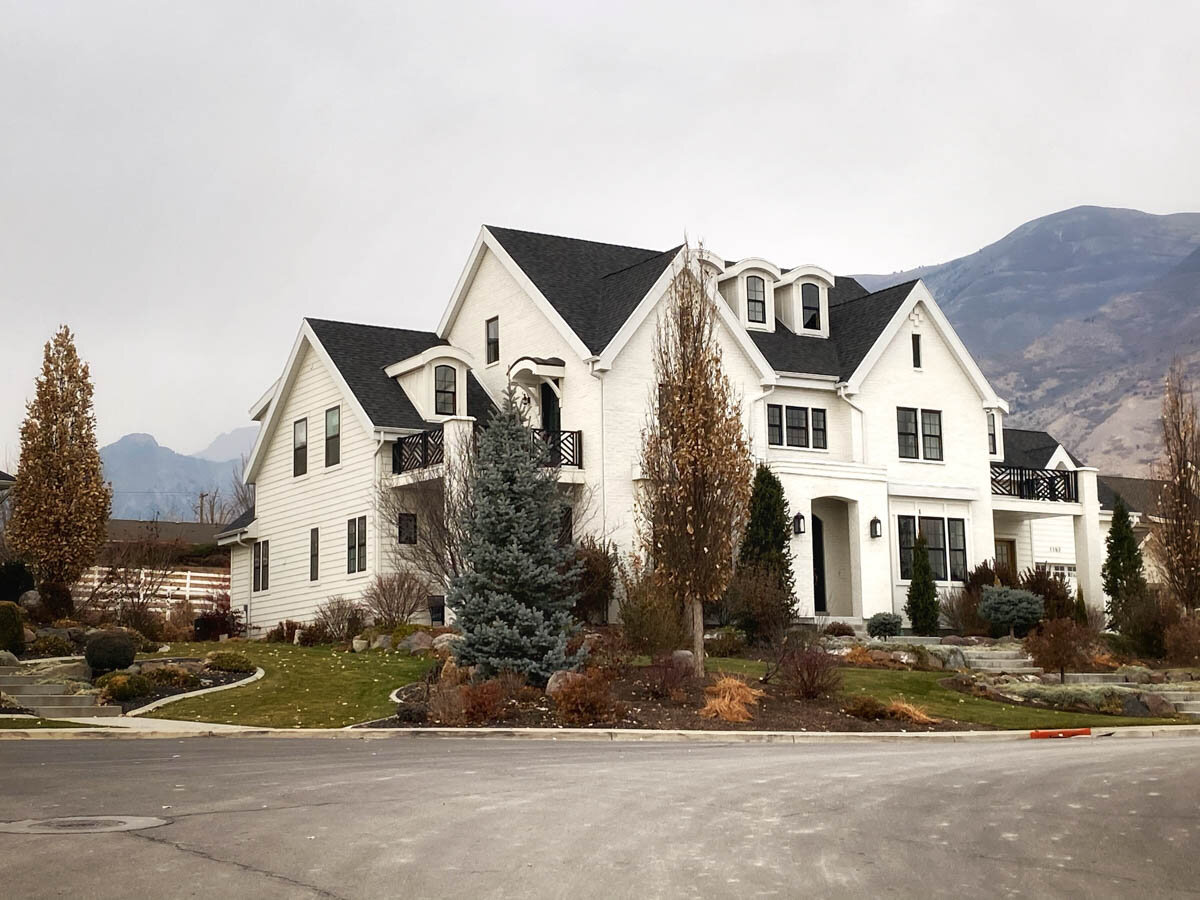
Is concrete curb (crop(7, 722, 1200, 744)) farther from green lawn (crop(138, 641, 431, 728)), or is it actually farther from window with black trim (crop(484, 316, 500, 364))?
window with black trim (crop(484, 316, 500, 364))

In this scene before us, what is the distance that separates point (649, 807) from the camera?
10.9 m

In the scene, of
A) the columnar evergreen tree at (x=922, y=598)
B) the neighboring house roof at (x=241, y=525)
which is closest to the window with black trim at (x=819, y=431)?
the columnar evergreen tree at (x=922, y=598)

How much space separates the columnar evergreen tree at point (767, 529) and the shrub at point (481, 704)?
1338 centimetres

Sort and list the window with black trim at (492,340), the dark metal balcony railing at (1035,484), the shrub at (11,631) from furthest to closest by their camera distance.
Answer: the dark metal balcony railing at (1035,484), the window with black trim at (492,340), the shrub at (11,631)

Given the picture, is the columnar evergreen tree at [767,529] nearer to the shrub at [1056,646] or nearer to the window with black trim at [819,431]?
the window with black trim at [819,431]

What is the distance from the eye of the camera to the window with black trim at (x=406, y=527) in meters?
A: 35.6

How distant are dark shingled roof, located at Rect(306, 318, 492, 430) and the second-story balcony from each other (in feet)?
2.67

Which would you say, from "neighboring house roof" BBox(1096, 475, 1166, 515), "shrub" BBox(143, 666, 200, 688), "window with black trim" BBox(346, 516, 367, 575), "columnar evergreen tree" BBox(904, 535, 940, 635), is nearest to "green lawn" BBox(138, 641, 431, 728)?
"shrub" BBox(143, 666, 200, 688)

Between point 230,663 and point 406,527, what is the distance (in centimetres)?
857

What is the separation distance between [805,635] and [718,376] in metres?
6.84

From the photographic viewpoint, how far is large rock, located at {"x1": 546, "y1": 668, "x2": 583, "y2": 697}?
2173 centimetres

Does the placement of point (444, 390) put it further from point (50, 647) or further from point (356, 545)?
point (50, 647)

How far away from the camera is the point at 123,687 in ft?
82.6

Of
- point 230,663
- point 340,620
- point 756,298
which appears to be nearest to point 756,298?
point 756,298
